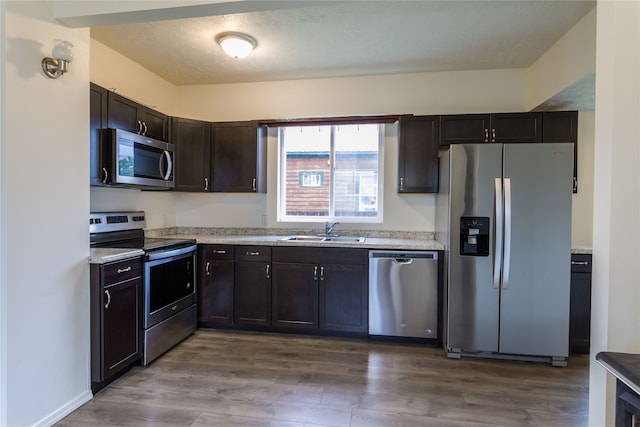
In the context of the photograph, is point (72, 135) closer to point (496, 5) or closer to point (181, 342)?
point (181, 342)

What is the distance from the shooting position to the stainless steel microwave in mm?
2418

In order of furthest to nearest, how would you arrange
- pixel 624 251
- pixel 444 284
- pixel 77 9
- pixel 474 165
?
pixel 444 284, pixel 474 165, pixel 77 9, pixel 624 251

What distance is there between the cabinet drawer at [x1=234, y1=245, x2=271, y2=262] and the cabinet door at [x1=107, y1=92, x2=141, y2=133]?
55.0 inches

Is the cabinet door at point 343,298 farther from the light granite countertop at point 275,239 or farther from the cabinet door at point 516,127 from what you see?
the cabinet door at point 516,127

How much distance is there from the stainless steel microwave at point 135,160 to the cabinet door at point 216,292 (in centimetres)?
92

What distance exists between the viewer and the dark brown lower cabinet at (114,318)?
2141mm

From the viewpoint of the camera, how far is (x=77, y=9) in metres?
1.86

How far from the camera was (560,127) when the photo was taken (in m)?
3.01

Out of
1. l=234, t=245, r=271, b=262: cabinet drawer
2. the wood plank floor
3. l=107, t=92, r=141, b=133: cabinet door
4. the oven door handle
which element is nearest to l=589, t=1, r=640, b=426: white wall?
the wood plank floor

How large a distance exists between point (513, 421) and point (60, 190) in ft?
9.89

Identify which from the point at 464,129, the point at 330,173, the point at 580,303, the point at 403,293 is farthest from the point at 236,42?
the point at 580,303

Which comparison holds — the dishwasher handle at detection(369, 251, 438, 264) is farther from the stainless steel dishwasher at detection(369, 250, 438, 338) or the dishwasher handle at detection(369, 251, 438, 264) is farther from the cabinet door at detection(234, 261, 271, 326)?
the cabinet door at detection(234, 261, 271, 326)

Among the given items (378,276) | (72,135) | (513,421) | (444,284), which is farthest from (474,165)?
(72,135)

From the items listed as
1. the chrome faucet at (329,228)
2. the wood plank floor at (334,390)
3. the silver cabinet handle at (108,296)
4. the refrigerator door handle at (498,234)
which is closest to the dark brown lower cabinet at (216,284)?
the wood plank floor at (334,390)
